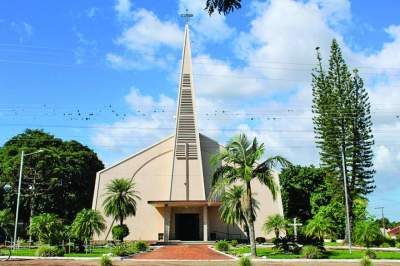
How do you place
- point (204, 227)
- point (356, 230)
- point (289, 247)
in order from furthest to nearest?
point (204, 227)
point (356, 230)
point (289, 247)

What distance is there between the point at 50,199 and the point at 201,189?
1648 centimetres

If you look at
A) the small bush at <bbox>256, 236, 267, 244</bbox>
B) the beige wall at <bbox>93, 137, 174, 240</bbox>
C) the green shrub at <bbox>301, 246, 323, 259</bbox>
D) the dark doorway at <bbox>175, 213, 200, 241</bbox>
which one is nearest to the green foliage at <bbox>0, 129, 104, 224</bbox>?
the beige wall at <bbox>93, 137, 174, 240</bbox>

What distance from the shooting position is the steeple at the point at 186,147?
4544 cm

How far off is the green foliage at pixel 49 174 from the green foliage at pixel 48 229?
13.8 metres

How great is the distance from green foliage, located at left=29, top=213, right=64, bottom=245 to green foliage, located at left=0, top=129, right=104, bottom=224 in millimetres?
13758

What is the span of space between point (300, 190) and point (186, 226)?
59.1 feet

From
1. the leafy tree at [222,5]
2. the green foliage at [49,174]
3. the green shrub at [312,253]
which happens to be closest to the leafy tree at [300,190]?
the green foliage at [49,174]

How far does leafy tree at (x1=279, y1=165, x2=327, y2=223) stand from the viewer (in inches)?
2240

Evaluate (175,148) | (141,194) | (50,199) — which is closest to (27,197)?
(50,199)

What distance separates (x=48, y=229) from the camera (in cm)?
3083

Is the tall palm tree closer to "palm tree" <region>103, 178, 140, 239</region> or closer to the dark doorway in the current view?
"palm tree" <region>103, 178, 140, 239</region>

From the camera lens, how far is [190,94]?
48.0 m

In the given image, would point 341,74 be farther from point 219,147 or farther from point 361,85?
point 219,147

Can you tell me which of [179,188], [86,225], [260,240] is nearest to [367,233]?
[260,240]
